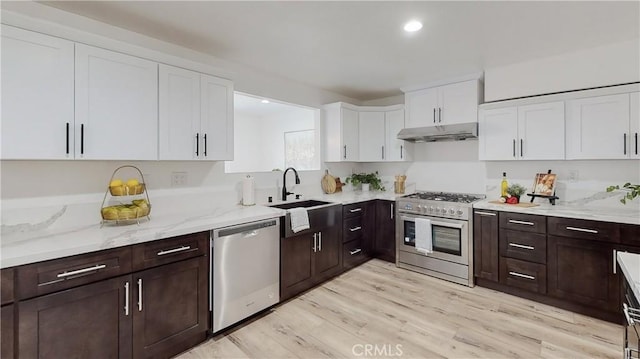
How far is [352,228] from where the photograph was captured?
146 inches

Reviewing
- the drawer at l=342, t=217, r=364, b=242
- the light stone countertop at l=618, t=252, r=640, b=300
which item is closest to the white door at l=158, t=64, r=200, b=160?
the drawer at l=342, t=217, r=364, b=242

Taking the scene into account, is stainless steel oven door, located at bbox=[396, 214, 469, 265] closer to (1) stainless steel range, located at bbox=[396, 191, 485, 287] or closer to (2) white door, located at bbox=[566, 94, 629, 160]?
(1) stainless steel range, located at bbox=[396, 191, 485, 287]

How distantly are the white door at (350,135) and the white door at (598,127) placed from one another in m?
2.45

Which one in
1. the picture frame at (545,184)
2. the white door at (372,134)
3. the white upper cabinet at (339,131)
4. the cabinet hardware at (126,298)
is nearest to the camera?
the cabinet hardware at (126,298)

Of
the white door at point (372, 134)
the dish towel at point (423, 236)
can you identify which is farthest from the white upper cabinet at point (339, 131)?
the dish towel at point (423, 236)

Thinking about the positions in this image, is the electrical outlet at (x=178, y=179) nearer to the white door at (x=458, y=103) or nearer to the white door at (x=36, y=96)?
the white door at (x=36, y=96)

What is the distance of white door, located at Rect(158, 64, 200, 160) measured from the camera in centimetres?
229

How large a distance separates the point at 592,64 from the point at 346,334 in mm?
3432

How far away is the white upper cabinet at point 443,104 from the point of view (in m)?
3.52

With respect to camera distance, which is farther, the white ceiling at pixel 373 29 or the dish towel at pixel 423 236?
the dish towel at pixel 423 236

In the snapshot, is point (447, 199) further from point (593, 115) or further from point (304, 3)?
point (304, 3)

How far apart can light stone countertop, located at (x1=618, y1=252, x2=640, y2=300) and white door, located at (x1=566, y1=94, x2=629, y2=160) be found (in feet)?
6.14

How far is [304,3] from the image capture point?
6.59 feet

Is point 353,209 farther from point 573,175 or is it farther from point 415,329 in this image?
point 573,175
